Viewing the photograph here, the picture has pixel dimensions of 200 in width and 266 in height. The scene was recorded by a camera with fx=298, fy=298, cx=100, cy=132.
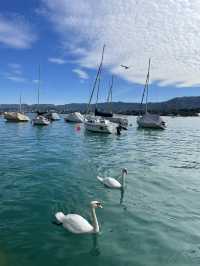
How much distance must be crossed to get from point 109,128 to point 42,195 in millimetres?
32468

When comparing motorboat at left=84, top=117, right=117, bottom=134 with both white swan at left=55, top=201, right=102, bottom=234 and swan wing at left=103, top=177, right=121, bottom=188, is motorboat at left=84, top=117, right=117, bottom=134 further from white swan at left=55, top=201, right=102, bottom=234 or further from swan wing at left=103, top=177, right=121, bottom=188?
white swan at left=55, top=201, right=102, bottom=234

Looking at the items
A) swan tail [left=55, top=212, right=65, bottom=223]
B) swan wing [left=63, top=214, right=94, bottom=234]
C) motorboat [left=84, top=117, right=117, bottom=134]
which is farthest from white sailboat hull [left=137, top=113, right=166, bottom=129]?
swan wing [left=63, top=214, right=94, bottom=234]

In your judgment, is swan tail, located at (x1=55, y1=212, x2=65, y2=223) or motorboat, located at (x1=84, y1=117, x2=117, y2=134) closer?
swan tail, located at (x1=55, y1=212, x2=65, y2=223)

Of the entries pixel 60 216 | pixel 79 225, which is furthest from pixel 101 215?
pixel 79 225

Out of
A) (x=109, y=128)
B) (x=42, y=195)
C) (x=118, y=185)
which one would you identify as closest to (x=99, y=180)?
(x=118, y=185)

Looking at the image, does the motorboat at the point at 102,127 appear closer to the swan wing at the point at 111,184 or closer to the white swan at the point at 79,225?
the swan wing at the point at 111,184

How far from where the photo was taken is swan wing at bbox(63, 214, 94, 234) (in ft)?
31.7

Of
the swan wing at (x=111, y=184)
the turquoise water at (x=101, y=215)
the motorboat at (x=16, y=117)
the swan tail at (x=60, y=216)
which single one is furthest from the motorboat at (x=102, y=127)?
the swan tail at (x=60, y=216)

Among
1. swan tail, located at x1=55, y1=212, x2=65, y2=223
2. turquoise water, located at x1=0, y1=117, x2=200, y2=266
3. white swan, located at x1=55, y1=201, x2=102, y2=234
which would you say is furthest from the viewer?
swan tail, located at x1=55, y1=212, x2=65, y2=223

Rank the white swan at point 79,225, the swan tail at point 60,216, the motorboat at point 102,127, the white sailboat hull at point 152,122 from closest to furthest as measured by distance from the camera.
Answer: the white swan at point 79,225 < the swan tail at point 60,216 < the motorboat at point 102,127 < the white sailboat hull at point 152,122

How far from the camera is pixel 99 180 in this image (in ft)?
53.3

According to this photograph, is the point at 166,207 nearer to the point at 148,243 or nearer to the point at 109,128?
the point at 148,243

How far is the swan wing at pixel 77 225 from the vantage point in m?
9.66

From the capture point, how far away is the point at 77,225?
383 inches
